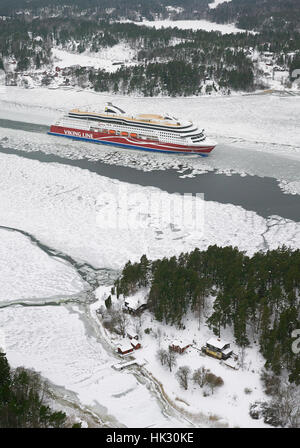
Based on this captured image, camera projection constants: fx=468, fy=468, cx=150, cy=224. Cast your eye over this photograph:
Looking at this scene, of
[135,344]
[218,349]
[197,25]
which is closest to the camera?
[218,349]

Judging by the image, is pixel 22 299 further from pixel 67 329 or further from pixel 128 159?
pixel 128 159

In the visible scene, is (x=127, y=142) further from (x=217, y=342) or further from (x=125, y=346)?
(x=217, y=342)

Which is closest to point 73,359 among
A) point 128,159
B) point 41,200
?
point 41,200

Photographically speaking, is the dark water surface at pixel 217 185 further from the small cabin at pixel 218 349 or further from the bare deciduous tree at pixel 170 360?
the bare deciduous tree at pixel 170 360

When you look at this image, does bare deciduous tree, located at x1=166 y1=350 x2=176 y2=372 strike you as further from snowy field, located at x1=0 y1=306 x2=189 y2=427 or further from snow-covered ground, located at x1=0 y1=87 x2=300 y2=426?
snowy field, located at x1=0 y1=306 x2=189 y2=427

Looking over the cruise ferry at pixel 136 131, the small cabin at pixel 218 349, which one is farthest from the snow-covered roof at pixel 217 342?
the cruise ferry at pixel 136 131

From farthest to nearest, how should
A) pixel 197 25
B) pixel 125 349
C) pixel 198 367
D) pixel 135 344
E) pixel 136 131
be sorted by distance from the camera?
1. pixel 197 25
2. pixel 136 131
3. pixel 135 344
4. pixel 125 349
5. pixel 198 367

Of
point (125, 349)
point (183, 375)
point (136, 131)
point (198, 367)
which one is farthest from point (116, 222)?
point (136, 131)
